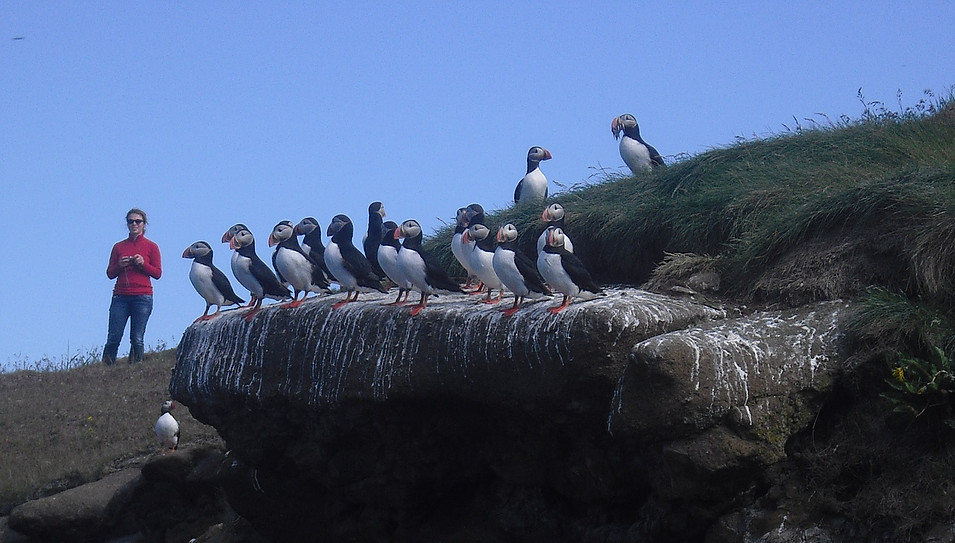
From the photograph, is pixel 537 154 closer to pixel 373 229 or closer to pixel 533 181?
pixel 533 181

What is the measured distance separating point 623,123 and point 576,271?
586 cm

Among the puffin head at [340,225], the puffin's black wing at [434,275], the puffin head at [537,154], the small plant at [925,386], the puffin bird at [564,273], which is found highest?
the puffin head at [537,154]

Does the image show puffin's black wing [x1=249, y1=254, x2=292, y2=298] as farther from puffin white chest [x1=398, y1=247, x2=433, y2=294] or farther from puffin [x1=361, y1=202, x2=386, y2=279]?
puffin white chest [x1=398, y1=247, x2=433, y2=294]

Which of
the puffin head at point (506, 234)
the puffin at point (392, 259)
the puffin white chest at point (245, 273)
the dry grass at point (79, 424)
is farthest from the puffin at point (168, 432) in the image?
the puffin head at point (506, 234)

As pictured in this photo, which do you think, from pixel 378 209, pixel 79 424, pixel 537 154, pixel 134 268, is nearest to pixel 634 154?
pixel 537 154

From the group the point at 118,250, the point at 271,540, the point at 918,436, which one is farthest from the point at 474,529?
the point at 118,250

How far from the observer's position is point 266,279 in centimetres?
1064

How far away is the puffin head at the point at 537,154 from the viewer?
12633 millimetres

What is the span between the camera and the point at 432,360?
28.0ft

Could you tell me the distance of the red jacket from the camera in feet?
50.1

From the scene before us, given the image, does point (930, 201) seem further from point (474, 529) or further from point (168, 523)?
point (168, 523)

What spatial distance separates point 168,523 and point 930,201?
8.87 metres

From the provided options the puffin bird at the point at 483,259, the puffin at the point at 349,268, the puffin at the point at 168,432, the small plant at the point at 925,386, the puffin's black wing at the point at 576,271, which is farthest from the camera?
the puffin at the point at 168,432

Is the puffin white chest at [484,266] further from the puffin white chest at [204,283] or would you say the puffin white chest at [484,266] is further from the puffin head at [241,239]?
the puffin white chest at [204,283]
